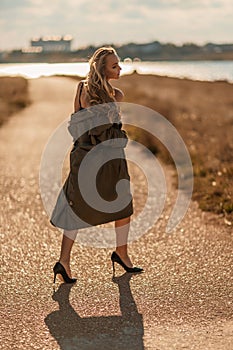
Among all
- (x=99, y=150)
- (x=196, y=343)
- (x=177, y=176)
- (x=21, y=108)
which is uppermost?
(x=21, y=108)

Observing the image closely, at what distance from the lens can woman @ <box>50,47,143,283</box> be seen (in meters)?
5.79

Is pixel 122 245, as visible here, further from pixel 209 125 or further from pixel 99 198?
pixel 209 125

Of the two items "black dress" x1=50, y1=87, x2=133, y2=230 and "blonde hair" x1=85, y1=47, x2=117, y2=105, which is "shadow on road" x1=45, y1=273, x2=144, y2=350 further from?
"blonde hair" x1=85, y1=47, x2=117, y2=105

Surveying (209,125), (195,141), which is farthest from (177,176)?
(209,125)

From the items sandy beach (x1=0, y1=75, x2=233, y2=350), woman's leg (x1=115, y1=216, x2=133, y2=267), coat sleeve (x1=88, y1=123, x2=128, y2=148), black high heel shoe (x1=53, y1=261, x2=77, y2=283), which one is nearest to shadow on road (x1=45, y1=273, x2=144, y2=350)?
sandy beach (x1=0, y1=75, x2=233, y2=350)

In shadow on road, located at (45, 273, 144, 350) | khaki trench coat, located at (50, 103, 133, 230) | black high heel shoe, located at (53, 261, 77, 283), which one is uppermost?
khaki trench coat, located at (50, 103, 133, 230)

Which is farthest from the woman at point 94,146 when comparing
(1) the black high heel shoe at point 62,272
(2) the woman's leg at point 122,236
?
(2) the woman's leg at point 122,236

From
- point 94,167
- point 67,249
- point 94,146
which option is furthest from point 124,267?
point 94,146

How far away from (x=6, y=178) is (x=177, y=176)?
2.74 metres

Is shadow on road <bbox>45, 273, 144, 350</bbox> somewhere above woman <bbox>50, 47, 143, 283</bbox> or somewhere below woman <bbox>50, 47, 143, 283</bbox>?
below

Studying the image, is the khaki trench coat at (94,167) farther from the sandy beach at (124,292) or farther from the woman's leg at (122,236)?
the sandy beach at (124,292)

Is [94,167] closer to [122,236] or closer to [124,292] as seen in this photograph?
[122,236]

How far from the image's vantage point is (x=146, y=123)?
2181 centimetres

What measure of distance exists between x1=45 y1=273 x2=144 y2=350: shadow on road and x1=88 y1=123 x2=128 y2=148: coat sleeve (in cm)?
119
